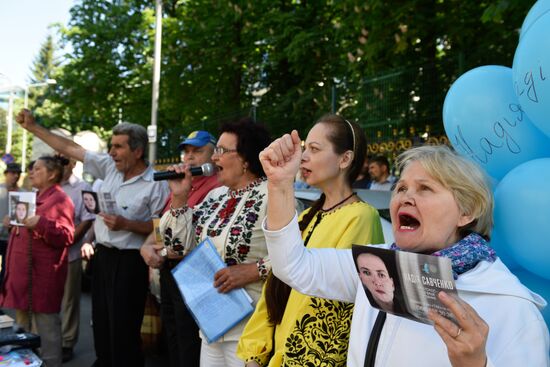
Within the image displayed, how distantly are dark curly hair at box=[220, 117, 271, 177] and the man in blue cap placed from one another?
625 mm

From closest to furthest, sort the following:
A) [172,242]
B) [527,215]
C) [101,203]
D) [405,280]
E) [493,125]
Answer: [405,280]
[527,215]
[493,125]
[172,242]
[101,203]

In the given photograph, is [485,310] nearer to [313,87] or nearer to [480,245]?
[480,245]

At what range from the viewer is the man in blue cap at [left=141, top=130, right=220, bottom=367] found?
333 centimetres

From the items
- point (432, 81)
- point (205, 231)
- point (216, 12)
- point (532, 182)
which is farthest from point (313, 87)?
point (532, 182)

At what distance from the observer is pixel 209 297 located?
2.85m

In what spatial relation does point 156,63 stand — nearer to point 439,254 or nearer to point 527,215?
point 527,215

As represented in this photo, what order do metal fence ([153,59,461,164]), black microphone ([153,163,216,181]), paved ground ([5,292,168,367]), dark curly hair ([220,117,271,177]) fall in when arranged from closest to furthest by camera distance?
dark curly hair ([220,117,271,177]) → black microphone ([153,163,216,181]) → paved ground ([5,292,168,367]) → metal fence ([153,59,461,164])

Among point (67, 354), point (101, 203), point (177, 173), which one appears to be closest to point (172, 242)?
point (177, 173)

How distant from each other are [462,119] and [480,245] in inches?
32.3

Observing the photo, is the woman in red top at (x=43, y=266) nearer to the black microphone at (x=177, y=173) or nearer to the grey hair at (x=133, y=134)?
the grey hair at (x=133, y=134)

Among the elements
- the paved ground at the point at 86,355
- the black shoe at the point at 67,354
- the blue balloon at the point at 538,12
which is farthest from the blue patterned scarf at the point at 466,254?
the black shoe at the point at 67,354

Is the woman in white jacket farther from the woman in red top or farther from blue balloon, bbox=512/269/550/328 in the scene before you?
the woman in red top

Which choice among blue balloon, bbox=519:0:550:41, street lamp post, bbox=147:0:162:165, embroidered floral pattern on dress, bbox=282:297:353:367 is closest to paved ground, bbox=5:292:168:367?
embroidered floral pattern on dress, bbox=282:297:353:367

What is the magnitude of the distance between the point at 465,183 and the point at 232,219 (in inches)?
60.4
